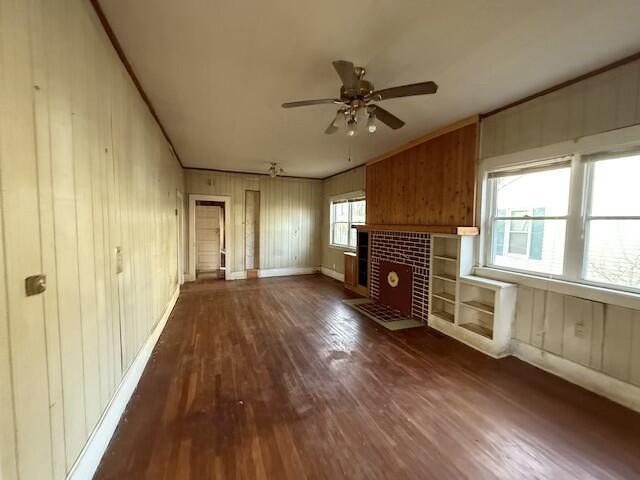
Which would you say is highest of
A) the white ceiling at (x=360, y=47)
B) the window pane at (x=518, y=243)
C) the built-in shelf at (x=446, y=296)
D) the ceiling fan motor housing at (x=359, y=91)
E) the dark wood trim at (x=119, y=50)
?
the white ceiling at (x=360, y=47)

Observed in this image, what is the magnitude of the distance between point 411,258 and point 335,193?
3.32 metres

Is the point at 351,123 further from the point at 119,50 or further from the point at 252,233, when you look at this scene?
the point at 252,233

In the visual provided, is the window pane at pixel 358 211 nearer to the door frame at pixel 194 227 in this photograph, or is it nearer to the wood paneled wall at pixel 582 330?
the door frame at pixel 194 227

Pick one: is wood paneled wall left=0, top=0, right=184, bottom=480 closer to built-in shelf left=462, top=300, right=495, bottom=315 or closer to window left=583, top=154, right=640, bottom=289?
built-in shelf left=462, top=300, right=495, bottom=315

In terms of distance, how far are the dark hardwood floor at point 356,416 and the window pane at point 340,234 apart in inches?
143

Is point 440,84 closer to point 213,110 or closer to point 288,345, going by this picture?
point 213,110

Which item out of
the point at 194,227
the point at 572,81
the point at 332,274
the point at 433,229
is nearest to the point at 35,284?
the point at 433,229

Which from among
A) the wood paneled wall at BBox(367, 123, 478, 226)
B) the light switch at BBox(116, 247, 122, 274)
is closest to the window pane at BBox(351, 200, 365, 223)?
the wood paneled wall at BBox(367, 123, 478, 226)

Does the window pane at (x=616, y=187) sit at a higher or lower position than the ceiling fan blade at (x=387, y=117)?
lower

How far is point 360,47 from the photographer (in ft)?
6.46

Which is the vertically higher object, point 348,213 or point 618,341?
point 348,213

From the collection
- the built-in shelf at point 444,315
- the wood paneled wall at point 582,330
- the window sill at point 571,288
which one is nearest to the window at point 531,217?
the window sill at point 571,288

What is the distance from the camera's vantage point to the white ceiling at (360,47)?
164 centimetres

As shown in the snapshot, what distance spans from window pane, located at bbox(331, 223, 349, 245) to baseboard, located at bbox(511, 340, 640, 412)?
420 centimetres
